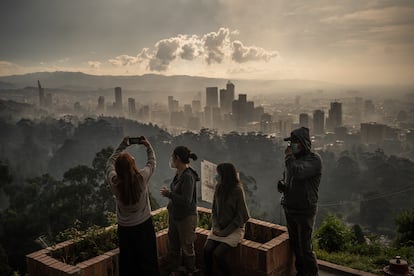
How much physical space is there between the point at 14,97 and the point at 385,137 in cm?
4093

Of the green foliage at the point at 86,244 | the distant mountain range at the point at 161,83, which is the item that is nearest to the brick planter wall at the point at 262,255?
the green foliage at the point at 86,244

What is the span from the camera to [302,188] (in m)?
3.12

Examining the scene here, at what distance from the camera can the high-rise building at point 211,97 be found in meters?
60.9

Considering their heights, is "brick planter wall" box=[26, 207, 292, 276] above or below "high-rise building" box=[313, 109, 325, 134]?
above

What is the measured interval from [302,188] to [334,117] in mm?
47064

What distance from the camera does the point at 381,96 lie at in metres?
45.3

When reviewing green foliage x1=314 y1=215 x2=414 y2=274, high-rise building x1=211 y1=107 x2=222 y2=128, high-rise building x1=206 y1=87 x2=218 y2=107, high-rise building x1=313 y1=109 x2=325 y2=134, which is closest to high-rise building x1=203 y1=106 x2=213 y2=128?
high-rise building x1=211 y1=107 x2=222 y2=128

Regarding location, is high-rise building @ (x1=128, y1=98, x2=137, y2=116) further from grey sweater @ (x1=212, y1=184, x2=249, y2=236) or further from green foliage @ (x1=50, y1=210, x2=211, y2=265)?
grey sweater @ (x1=212, y1=184, x2=249, y2=236)

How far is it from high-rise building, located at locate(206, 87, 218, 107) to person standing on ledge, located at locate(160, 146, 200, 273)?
57429 millimetres

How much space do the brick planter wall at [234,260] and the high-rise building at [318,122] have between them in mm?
44654

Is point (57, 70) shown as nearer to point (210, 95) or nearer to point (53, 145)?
point (53, 145)

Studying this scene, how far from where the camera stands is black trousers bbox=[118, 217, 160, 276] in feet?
9.30

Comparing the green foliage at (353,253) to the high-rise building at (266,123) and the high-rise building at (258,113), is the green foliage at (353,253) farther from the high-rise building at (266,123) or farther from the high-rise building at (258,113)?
the high-rise building at (258,113)

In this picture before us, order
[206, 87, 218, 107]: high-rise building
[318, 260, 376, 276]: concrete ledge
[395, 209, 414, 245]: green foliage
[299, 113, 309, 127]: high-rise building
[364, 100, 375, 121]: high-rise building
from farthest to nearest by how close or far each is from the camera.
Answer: [206, 87, 218, 107]: high-rise building
[364, 100, 375, 121]: high-rise building
[299, 113, 309, 127]: high-rise building
[395, 209, 414, 245]: green foliage
[318, 260, 376, 276]: concrete ledge
